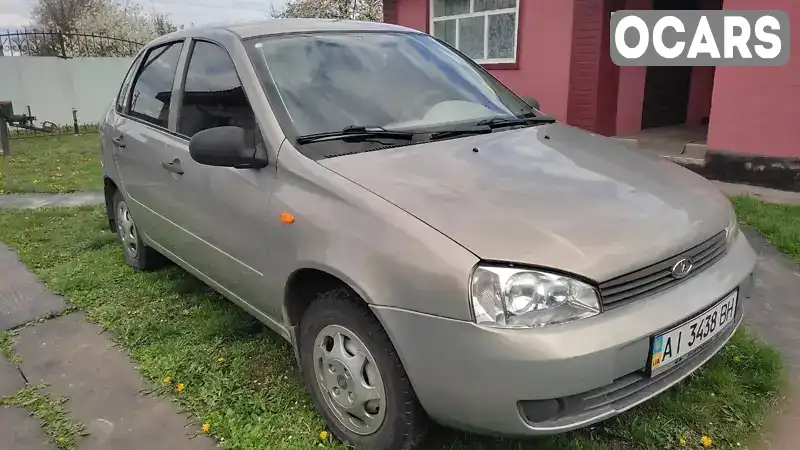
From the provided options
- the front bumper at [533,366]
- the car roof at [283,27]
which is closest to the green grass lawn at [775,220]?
the front bumper at [533,366]

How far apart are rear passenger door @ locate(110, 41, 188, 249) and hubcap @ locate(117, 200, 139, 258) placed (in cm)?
31

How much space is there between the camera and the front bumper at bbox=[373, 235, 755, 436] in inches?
74.1

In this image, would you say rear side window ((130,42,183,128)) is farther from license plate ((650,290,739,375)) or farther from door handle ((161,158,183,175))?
license plate ((650,290,739,375))

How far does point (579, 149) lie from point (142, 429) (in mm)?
2358

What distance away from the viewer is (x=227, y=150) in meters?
2.60

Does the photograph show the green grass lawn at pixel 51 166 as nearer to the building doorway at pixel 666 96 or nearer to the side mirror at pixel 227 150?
the side mirror at pixel 227 150

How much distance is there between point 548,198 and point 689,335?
69 cm

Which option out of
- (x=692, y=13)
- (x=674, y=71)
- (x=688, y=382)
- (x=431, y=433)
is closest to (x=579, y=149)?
(x=688, y=382)

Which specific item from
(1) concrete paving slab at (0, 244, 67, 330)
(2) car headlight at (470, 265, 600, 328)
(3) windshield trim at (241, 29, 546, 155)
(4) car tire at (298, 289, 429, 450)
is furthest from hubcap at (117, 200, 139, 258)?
(2) car headlight at (470, 265, 600, 328)

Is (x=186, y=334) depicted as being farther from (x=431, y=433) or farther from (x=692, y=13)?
(x=692, y=13)

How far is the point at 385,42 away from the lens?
3.37 m

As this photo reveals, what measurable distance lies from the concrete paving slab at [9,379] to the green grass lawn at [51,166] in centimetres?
489

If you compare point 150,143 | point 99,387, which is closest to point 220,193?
point 150,143

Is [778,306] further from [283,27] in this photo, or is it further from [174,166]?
[174,166]
